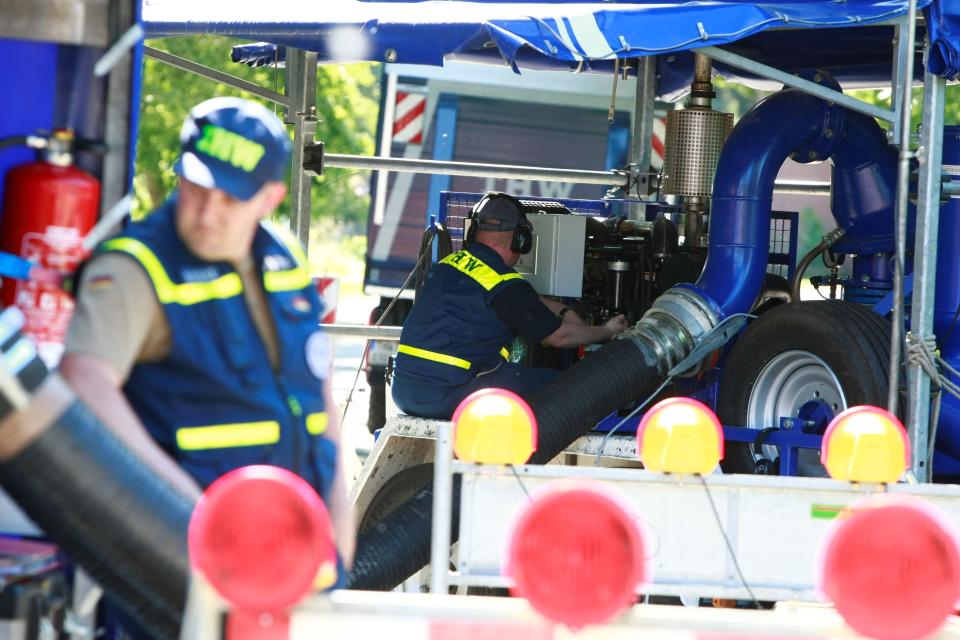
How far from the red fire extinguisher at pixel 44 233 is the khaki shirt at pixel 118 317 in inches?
7.9

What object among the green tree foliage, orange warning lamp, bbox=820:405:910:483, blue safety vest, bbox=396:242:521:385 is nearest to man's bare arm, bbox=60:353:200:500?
orange warning lamp, bbox=820:405:910:483

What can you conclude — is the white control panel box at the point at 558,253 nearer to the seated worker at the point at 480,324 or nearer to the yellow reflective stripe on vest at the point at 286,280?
the seated worker at the point at 480,324

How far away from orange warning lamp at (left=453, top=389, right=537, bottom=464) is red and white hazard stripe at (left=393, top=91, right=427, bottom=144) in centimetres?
973

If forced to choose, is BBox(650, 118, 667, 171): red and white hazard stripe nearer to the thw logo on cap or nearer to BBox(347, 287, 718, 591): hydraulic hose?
BBox(347, 287, 718, 591): hydraulic hose

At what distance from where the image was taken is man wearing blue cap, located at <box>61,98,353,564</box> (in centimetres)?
266

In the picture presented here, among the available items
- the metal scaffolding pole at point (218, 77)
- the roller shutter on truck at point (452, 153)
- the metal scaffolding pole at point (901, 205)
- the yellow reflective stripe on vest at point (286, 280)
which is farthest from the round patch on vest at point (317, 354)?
the roller shutter on truck at point (452, 153)

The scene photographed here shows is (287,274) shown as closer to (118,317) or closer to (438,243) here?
(118,317)

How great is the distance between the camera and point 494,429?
3.95 m

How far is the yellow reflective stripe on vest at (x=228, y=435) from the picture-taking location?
2.84m

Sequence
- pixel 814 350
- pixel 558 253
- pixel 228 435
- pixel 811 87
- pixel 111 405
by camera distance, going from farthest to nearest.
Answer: pixel 558 253, pixel 814 350, pixel 811 87, pixel 228 435, pixel 111 405

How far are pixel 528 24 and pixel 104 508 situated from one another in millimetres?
3651

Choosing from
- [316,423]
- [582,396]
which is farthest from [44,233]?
[582,396]

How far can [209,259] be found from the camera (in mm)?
2824

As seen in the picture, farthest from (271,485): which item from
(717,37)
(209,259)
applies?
(717,37)
